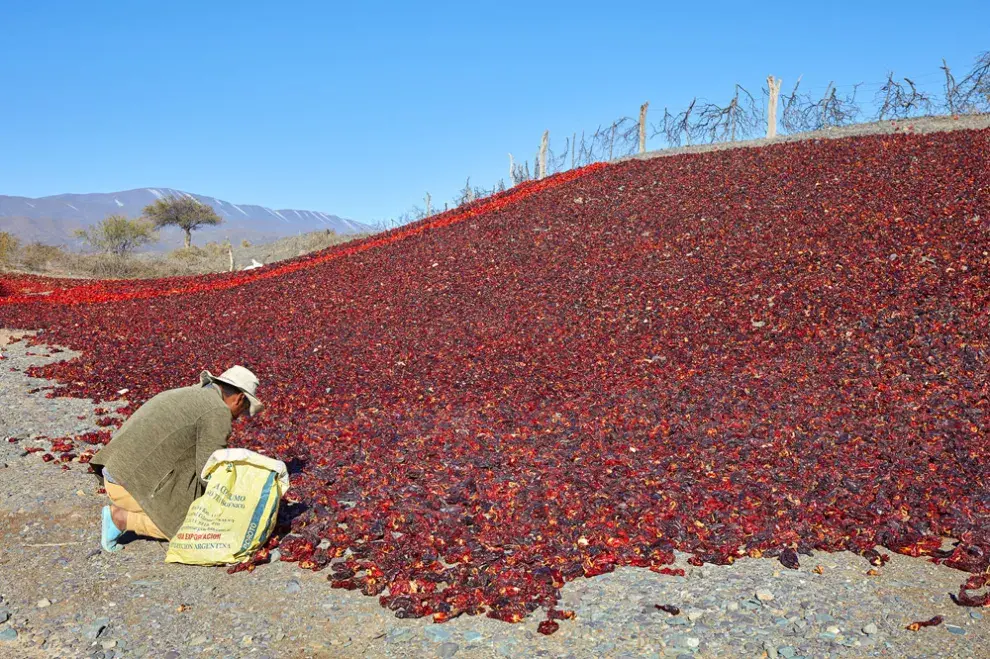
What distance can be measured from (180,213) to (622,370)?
219ft

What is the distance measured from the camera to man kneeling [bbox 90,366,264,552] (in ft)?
20.5

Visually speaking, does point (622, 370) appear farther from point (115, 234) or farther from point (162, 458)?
point (115, 234)

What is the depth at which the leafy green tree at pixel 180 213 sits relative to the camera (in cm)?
6838

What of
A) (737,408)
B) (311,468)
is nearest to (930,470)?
(737,408)

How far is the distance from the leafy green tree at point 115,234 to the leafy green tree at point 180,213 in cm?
1028

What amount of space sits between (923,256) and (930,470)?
832 centimetres

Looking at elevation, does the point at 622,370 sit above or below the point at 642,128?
below

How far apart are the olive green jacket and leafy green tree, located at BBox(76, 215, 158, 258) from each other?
52.7 m

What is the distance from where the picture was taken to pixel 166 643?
16.4 feet

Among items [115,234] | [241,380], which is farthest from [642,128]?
[115,234]

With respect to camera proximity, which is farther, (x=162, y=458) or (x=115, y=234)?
(x=115, y=234)

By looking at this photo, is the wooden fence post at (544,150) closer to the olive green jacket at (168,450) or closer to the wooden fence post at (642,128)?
the wooden fence post at (642,128)

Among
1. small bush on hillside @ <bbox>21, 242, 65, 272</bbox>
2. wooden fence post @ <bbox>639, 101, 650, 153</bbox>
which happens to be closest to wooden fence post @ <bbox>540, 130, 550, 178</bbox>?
wooden fence post @ <bbox>639, 101, 650, 153</bbox>

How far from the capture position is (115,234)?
54.9m
